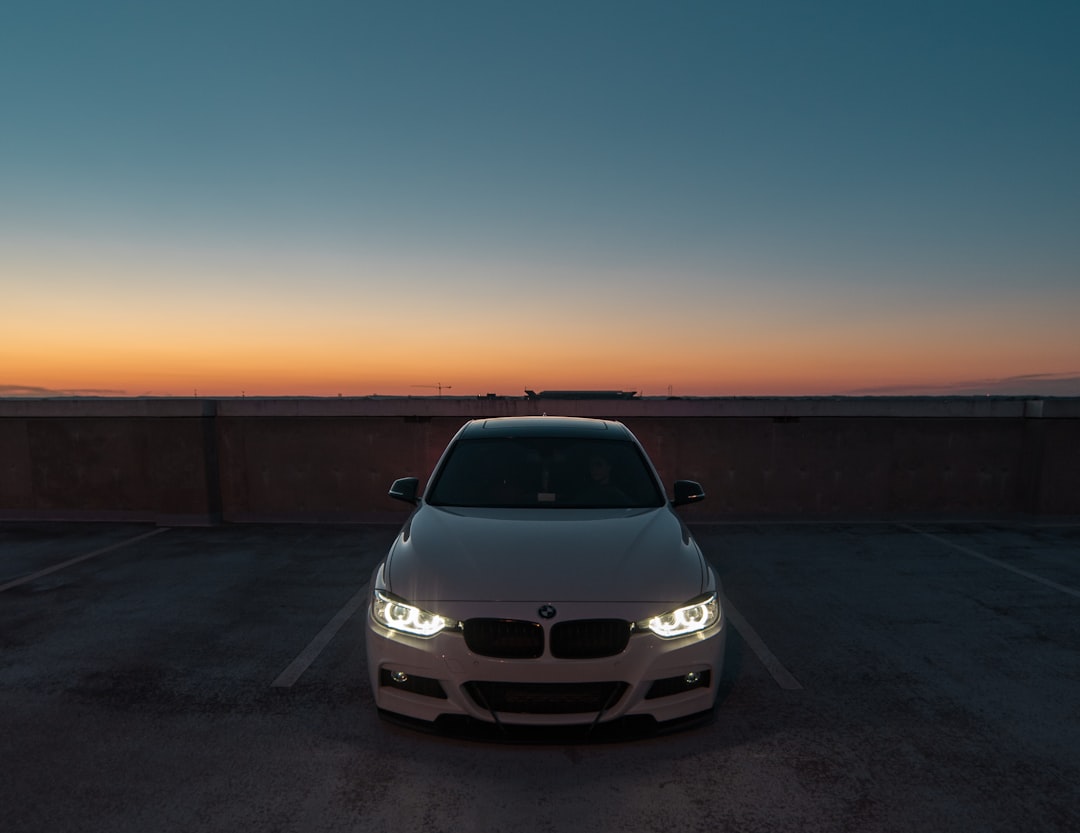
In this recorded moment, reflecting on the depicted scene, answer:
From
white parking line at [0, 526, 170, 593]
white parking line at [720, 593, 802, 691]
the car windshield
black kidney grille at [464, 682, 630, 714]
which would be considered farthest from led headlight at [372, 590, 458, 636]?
white parking line at [0, 526, 170, 593]

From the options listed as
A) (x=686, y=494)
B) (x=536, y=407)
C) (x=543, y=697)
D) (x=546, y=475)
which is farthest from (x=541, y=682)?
(x=536, y=407)

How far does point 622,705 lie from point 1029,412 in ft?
29.1

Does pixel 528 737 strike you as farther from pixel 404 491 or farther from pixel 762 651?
pixel 762 651

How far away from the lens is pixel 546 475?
4.57 m

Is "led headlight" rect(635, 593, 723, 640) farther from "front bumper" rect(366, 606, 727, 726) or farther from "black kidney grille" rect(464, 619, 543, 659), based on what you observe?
"black kidney grille" rect(464, 619, 543, 659)

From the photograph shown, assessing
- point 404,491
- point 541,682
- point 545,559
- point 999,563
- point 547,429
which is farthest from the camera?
point 999,563

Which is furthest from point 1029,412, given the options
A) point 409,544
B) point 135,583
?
point 135,583

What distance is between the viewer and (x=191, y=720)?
3676mm

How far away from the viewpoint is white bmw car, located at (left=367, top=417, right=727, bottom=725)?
3006 millimetres

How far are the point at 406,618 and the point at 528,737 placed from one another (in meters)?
0.79

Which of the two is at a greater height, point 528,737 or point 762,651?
point 528,737

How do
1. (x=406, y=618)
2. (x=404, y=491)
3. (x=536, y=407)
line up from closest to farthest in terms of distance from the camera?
(x=406, y=618) < (x=404, y=491) < (x=536, y=407)

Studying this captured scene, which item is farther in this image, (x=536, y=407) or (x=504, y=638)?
(x=536, y=407)

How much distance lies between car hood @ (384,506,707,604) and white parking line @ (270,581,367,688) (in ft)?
4.05
